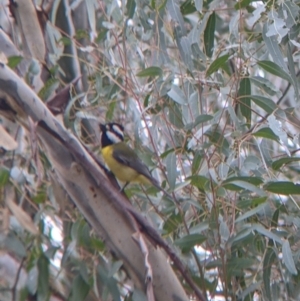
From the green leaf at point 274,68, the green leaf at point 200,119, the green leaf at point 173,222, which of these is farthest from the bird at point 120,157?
the green leaf at point 274,68

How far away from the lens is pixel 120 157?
2.36m

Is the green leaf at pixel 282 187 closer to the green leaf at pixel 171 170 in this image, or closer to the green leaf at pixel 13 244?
the green leaf at pixel 171 170

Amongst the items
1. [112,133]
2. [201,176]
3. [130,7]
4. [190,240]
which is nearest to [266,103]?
[201,176]

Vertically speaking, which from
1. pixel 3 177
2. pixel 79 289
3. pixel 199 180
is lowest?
pixel 79 289

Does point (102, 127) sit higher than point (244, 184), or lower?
higher

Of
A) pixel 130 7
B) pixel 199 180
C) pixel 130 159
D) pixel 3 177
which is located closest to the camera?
pixel 199 180

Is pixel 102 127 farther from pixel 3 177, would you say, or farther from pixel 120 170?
pixel 3 177

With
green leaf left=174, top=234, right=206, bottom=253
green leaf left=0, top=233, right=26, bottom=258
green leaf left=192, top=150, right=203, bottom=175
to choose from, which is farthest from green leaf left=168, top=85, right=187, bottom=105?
green leaf left=0, top=233, right=26, bottom=258

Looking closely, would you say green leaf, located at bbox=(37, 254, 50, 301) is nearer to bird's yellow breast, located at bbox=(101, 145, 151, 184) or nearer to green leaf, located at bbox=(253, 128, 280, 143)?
bird's yellow breast, located at bbox=(101, 145, 151, 184)

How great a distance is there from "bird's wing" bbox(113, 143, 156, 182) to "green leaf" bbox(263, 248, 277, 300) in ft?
1.36

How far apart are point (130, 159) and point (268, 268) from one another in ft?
1.92

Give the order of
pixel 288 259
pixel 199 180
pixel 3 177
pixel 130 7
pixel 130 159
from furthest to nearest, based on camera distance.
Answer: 1. pixel 130 159
2. pixel 130 7
3. pixel 3 177
4. pixel 199 180
5. pixel 288 259

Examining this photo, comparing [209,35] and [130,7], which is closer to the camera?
[209,35]

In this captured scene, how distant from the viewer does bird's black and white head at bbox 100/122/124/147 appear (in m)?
2.34
